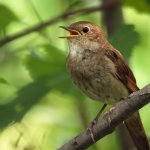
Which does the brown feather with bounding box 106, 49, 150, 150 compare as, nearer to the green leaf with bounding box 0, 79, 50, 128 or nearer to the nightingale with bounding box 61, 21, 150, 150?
the nightingale with bounding box 61, 21, 150, 150

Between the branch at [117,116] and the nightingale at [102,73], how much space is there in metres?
1.00

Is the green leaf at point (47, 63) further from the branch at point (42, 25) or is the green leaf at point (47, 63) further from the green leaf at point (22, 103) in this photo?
the green leaf at point (22, 103)

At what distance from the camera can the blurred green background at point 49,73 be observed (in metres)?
4.82

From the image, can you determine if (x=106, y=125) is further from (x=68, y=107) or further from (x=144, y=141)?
(x=68, y=107)

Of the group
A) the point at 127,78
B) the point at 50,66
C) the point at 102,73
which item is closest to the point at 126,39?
the point at 102,73

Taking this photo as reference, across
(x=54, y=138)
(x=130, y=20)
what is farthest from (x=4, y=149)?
(x=130, y=20)

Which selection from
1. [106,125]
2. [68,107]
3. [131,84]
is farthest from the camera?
[68,107]

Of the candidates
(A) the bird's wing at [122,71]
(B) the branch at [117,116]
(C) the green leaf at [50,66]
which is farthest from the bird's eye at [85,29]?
(B) the branch at [117,116]

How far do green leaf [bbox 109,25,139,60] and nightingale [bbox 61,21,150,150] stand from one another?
282 mm

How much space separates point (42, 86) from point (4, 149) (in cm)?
130

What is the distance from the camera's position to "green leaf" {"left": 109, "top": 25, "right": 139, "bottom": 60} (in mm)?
4965

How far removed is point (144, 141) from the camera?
5492 millimetres

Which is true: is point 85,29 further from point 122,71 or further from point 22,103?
point 22,103

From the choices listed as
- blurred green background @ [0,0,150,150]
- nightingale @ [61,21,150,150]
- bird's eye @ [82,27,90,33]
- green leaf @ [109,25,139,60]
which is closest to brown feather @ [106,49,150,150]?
nightingale @ [61,21,150,150]
